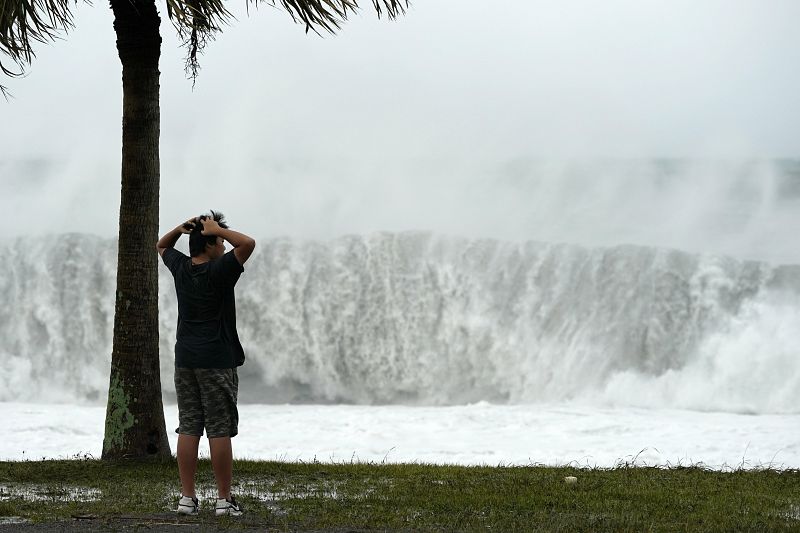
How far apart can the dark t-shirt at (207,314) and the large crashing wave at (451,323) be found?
17347mm

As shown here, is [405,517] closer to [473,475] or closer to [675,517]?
[675,517]

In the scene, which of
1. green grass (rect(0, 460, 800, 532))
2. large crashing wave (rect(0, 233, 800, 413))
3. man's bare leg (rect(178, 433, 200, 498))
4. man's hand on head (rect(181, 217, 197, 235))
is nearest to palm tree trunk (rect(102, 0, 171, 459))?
green grass (rect(0, 460, 800, 532))

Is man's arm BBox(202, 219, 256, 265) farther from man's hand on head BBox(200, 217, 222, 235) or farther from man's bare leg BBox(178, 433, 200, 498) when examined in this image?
man's bare leg BBox(178, 433, 200, 498)

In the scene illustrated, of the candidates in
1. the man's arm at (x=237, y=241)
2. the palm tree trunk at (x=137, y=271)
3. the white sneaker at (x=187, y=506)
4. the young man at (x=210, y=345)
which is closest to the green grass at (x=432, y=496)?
the white sneaker at (x=187, y=506)

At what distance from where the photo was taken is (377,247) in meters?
27.3

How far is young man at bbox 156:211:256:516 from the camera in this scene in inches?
280

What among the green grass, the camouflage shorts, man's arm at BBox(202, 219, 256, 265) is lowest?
the green grass

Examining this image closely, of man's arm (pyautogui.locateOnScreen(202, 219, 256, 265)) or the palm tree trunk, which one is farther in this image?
the palm tree trunk

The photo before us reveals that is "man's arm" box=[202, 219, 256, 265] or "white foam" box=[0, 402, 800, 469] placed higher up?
"man's arm" box=[202, 219, 256, 265]

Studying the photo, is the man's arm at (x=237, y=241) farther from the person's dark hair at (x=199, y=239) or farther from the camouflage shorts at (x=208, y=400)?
the camouflage shorts at (x=208, y=400)

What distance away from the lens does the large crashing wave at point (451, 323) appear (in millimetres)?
24234

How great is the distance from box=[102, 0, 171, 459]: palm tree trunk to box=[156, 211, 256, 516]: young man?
3.52 meters

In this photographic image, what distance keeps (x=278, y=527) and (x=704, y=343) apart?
18920 millimetres

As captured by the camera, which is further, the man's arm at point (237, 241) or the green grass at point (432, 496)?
the green grass at point (432, 496)
